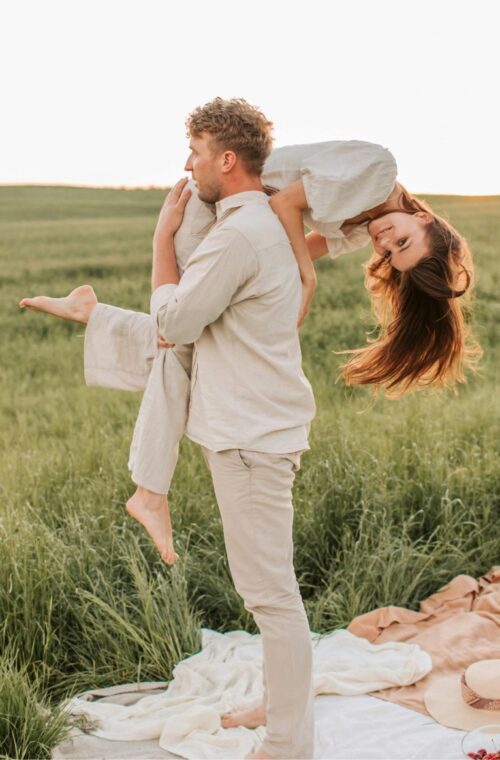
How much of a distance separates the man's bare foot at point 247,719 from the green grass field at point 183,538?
51cm

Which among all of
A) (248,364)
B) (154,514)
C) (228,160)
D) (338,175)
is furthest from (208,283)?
(154,514)

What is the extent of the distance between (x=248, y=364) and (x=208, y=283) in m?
0.35

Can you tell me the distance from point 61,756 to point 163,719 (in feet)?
1.49

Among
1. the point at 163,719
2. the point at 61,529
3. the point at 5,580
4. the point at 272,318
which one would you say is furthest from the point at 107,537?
the point at 272,318

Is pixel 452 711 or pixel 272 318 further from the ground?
pixel 272 318

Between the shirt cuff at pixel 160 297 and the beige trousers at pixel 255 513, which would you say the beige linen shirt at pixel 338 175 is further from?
the beige trousers at pixel 255 513

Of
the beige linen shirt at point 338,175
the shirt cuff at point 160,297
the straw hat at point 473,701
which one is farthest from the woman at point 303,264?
the straw hat at point 473,701

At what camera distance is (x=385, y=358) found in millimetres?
4016

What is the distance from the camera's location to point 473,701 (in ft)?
13.1

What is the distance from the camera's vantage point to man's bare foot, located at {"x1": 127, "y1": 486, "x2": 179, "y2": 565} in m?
3.60

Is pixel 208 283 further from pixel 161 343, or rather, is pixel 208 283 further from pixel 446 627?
pixel 446 627

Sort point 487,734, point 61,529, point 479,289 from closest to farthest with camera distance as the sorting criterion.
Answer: point 487,734
point 61,529
point 479,289

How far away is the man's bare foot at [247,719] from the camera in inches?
158

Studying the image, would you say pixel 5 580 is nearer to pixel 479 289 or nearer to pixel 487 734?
pixel 487 734
